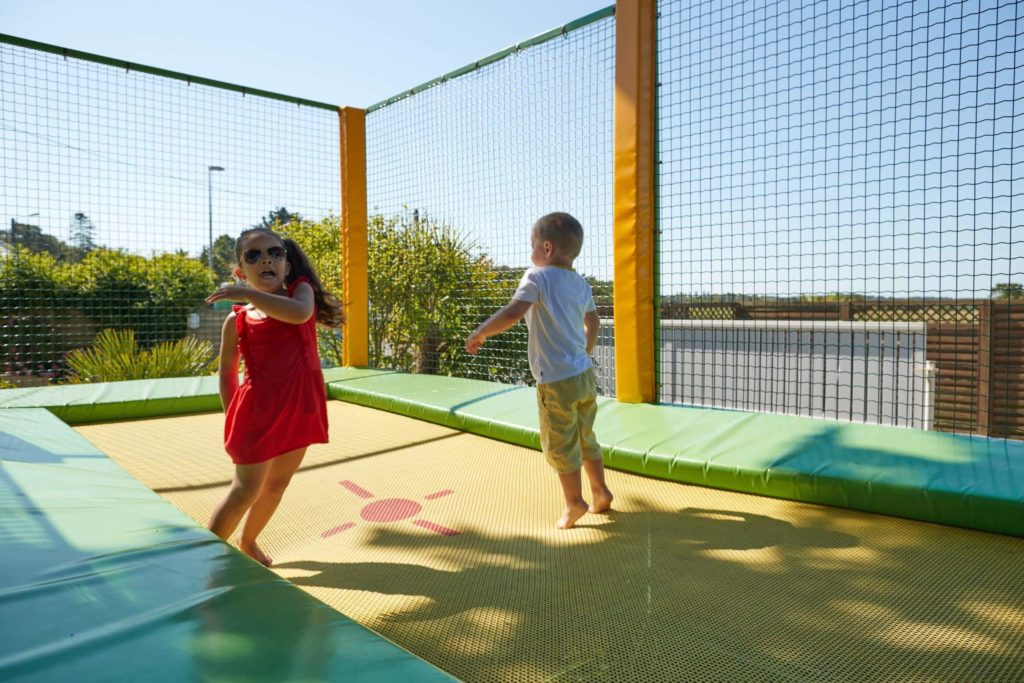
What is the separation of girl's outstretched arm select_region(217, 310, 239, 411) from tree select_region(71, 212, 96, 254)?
12.2ft

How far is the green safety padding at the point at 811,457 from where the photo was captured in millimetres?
1952

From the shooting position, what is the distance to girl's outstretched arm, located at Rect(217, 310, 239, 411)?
1.83 meters

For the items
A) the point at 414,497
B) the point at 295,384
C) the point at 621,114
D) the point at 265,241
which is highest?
the point at 621,114

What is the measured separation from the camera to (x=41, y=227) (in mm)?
4473

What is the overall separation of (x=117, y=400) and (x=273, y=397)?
279 cm

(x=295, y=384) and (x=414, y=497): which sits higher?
(x=295, y=384)

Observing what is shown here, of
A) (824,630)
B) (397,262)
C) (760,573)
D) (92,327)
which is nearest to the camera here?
(824,630)

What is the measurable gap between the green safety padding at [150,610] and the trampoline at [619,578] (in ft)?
0.04

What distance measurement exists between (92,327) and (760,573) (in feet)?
18.6

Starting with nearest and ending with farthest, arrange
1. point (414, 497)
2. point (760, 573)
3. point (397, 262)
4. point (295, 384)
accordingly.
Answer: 1. point (760, 573)
2. point (295, 384)
3. point (414, 497)
4. point (397, 262)

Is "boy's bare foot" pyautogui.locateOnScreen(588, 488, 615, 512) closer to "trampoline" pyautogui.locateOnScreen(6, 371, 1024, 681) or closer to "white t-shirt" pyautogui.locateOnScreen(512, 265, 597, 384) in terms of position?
"trampoline" pyautogui.locateOnScreen(6, 371, 1024, 681)

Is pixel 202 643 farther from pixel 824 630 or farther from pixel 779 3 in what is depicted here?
pixel 779 3

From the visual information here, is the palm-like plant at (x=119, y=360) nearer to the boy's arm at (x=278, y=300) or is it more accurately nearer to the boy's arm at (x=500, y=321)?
the boy's arm at (x=278, y=300)

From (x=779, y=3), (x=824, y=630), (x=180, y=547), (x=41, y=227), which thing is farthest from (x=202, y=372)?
(x=824, y=630)
